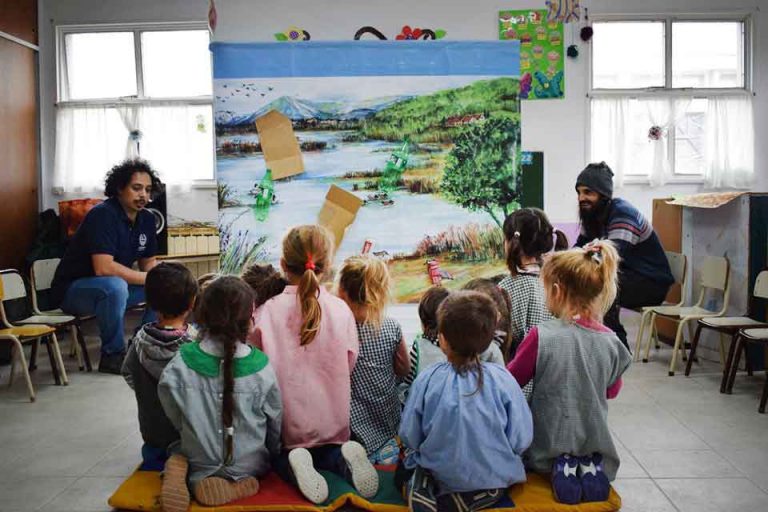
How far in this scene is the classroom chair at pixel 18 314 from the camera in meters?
4.02

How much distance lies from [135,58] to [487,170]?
348 centimetres

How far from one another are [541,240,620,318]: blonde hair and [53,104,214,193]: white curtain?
170 inches

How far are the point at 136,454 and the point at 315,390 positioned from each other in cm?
101

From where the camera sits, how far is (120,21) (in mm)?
5977

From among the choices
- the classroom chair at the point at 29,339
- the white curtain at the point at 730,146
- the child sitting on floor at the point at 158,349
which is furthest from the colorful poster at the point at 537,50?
the child sitting on floor at the point at 158,349

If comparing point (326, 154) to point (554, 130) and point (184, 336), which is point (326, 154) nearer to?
point (184, 336)

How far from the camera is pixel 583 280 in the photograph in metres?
2.19

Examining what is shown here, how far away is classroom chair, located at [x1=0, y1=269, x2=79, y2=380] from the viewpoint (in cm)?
402

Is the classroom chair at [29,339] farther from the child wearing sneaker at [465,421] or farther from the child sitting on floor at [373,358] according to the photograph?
the child wearing sneaker at [465,421]

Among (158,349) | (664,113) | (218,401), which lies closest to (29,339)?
(158,349)

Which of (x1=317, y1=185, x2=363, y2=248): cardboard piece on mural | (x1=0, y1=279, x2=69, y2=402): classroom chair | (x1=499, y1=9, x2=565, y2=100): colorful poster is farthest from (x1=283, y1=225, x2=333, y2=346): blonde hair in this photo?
(x1=499, y1=9, x2=565, y2=100): colorful poster

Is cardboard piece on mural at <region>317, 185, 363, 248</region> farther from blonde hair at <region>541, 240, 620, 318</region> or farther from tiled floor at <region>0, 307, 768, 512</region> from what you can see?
blonde hair at <region>541, 240, 620, 318</region>

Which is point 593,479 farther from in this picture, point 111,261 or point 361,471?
point 111,261

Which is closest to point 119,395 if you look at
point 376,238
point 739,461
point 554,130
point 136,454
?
point 136,454
